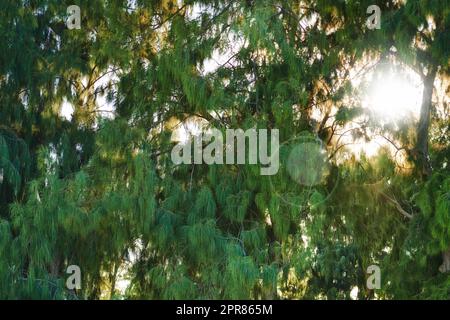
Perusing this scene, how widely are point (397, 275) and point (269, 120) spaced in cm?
148

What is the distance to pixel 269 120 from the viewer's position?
5.94 m

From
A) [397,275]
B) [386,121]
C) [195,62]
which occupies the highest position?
[195,62]

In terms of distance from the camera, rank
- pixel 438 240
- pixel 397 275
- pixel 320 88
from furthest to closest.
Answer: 1. pixel 320 88
2. pixel 397 275
3. pixel 438 240

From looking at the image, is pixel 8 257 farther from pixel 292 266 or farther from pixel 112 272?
pixel 292 266

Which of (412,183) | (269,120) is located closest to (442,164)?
(412,183)

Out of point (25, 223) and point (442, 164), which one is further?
point (442, 164)

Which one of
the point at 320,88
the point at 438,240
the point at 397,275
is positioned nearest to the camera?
the point at 438,240

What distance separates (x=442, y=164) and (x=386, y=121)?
0.56 m

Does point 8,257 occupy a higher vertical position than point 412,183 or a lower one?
lower

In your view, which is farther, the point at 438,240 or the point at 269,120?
the point at 269,120

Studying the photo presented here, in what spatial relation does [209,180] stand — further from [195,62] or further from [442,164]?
[442,164]

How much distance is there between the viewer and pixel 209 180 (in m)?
6.04

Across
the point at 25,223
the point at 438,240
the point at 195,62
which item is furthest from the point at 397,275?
the point at 25,223

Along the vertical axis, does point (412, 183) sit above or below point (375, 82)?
below
